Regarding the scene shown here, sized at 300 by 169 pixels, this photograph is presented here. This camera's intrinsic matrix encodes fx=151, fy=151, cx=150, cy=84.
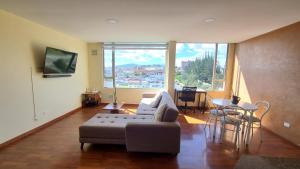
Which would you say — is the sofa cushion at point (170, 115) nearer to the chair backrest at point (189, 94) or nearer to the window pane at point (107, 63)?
the chair backrest at point (189, 94)

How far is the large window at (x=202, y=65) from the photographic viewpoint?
5.43 meters

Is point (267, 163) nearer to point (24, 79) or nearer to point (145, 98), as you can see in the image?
point (24, 79)

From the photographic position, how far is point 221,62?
546cm

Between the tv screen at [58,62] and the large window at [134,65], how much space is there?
1.54 meters

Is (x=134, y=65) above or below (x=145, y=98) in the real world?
above

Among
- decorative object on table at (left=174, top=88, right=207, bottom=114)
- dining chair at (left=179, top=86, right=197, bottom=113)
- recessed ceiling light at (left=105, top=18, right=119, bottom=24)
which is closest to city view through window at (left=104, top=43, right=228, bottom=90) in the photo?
decorative object on table at (left=174, top=88, right=207, bottom=114)

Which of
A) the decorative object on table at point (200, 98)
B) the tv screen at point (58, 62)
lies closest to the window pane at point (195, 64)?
the decorative object on table at point (200, 98)

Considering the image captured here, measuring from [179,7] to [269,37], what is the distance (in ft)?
9.04

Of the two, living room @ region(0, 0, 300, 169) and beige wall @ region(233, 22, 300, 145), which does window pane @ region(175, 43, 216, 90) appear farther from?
beige wall @ region(233, 22, 300, 145)

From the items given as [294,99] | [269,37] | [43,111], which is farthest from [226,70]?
[43,111]

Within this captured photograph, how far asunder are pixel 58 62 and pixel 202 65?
15.0 feet

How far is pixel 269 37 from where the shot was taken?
3.62 meters

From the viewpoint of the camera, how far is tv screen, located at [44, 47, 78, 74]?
11.2 ft

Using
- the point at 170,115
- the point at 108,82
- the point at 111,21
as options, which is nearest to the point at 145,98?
the point at 108,82
